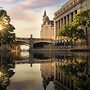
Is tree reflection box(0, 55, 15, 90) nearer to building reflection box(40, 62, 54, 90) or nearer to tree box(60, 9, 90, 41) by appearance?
building reflection box(40, 62, 54, 90)

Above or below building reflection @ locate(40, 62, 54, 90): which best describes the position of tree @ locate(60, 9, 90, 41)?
above

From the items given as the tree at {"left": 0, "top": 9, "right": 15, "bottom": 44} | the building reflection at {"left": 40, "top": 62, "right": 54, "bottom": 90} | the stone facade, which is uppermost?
the stone facade

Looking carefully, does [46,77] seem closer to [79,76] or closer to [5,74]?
[79,76]

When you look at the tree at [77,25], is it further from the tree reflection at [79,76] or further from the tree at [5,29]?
the tree reflection at [79,76]

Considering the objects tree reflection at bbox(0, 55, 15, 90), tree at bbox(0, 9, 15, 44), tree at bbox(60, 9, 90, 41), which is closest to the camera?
tree reflection at bbox(0, 55, 15, 90)

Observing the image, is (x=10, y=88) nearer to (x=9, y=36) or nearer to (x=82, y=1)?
(x=9, y=36)

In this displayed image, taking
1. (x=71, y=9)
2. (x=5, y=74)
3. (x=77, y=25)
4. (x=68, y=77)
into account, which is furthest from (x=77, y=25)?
(x=68, y=77)

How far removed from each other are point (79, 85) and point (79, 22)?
8213 centimetres

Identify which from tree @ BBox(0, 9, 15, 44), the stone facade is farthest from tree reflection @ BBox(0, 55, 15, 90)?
the stone facade

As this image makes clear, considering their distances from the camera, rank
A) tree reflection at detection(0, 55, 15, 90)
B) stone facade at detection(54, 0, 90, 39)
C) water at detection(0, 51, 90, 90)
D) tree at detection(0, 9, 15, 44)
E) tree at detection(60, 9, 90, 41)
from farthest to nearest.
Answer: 1. stone facade at detection(54, 0, 90, 39)
2. tree at detection(60, 9, 90, 41)
3. tree at detection(0, 9, 15, 44)
4. tree reflection at detection(0, 55, 15, 90)
5. water at detection(0, 51, 90, 90)

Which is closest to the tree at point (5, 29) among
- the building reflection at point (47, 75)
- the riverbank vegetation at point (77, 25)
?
the riverbank vegetation at point (77, 25)

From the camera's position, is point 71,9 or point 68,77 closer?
point 68,77

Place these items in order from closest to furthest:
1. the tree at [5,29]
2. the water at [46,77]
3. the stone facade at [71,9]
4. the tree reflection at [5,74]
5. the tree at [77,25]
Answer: the water at [46,77] → the tree reflection at [5,74] → the tree at [5,29] → the tree at [77,25] → the stone facade at [71,9]

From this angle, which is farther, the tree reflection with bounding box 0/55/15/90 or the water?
the tree reflection with bounding box 0/55/15/90
